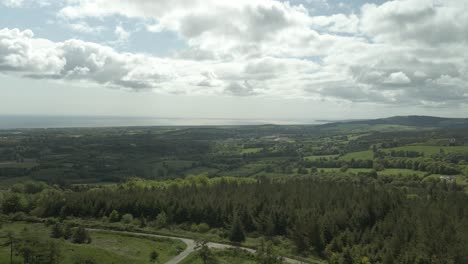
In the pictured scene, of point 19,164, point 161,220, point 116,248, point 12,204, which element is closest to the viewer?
point 116,248

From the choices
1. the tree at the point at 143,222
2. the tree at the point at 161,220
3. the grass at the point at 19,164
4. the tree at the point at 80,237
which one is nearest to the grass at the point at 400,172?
the tree at the point at 161,220

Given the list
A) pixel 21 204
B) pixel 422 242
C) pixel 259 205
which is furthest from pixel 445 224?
pixel 21 204

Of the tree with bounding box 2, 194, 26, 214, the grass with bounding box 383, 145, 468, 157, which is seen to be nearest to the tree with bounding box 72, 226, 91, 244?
the tree with bounding box 2, 194, 26, 214

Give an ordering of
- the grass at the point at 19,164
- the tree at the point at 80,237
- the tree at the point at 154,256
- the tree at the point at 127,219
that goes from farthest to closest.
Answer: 1. the grass at the point at 19,164
2. the tree at the point at 127,219
3. the tree at the point at 80,237
4. the tree at the point at 154,256

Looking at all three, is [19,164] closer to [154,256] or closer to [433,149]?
[154,256]

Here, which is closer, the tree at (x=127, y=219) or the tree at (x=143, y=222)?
the tree at (x=143, y=222)

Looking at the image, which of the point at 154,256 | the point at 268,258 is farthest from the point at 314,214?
the point at 154,256

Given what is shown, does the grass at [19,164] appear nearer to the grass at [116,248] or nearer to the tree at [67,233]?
the grass at [116,248]
